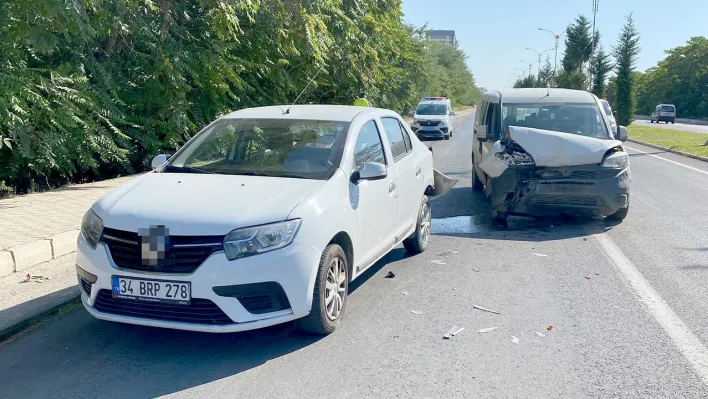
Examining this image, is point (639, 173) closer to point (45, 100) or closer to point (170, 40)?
point (170, 40)

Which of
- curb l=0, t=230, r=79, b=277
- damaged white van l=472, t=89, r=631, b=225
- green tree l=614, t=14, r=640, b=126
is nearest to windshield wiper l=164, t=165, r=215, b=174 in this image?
curb l=0, t=230, r=79, b=277

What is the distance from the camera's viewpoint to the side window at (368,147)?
584 cm

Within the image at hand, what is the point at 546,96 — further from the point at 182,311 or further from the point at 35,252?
the point at 182,311

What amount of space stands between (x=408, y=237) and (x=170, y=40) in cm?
752

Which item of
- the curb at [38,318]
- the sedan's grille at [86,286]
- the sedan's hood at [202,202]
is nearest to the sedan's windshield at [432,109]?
the curb at [38,318]

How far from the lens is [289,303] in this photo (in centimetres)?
452

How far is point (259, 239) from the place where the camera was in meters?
4.43

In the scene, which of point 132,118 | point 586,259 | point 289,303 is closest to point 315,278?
point 289,303

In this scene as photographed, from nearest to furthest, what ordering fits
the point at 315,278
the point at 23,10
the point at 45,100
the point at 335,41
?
the point at 315,278 → the point at 23,10 → the point at 45,100 → the point at 335,41

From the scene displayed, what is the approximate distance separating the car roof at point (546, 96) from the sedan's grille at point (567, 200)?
209cm

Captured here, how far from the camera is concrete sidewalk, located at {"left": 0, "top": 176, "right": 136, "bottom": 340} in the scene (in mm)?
5594

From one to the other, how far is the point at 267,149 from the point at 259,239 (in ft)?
4.99

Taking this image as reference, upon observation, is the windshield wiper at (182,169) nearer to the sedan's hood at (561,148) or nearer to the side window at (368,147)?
the side window at (368,147)

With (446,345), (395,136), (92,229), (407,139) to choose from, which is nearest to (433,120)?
(407,139)
